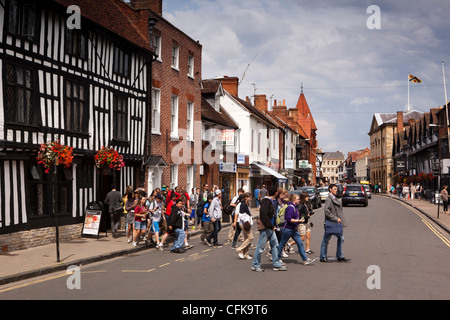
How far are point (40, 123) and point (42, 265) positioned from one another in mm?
5022

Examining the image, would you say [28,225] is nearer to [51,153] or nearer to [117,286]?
[51,153]

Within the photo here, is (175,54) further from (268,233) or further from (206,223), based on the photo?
(268,233)

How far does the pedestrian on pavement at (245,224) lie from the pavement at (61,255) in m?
3.48

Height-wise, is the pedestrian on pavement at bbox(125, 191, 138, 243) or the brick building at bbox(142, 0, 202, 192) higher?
the brick building at bbox(142, 0, 202, 192)

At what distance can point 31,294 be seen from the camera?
28.4 ft

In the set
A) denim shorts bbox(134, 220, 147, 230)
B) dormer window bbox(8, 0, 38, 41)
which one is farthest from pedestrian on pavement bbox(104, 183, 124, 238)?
dormer window bbox(8, 0, 38, 41)

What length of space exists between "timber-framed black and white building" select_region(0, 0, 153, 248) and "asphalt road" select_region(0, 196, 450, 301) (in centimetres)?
364

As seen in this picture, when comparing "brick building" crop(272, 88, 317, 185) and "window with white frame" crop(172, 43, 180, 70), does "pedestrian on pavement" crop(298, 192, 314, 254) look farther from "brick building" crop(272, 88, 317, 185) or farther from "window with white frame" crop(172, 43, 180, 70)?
"brick building" crop(272, 88, 317, 185)

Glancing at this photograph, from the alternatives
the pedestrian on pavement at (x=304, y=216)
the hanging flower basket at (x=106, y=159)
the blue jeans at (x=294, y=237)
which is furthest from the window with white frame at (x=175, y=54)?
the blue jeans at (x=294, y=237)

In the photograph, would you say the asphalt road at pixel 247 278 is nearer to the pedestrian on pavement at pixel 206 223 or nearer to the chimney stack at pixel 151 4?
the pedestrian on pavement at pixel 206 223

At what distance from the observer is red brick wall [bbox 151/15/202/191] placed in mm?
23219

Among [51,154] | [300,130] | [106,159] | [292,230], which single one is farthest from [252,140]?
[300,130]

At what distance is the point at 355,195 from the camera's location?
38531mm
